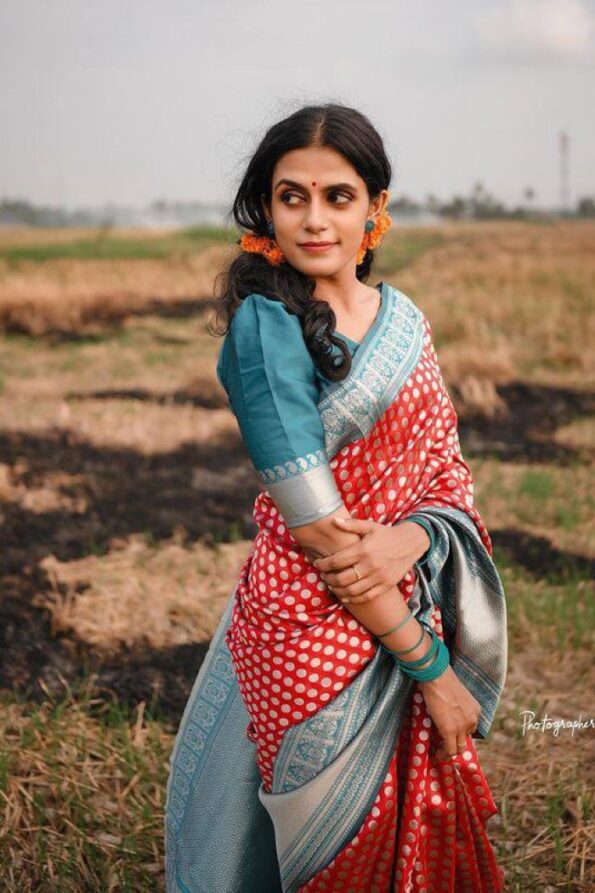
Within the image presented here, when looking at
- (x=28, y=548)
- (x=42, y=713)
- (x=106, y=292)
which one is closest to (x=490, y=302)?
(x=106, y=292)

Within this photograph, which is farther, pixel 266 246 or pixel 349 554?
pixel 266 246

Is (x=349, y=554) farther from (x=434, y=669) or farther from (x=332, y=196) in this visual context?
(x=332, y=196)

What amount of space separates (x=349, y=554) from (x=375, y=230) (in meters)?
0.65

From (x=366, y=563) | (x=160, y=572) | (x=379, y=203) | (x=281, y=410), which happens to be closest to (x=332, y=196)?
(x=379, y=203)

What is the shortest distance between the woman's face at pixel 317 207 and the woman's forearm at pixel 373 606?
0.46m

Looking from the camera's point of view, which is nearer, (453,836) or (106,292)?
(453,836)

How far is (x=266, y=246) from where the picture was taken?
165 centimetres

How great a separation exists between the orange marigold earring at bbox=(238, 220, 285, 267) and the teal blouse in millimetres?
165

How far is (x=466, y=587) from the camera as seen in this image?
1.68 meters

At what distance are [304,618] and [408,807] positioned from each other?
42 centimetres

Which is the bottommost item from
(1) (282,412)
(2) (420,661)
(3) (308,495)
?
(2) (420,661)

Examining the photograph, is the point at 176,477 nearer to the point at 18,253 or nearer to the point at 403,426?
the point at 403,426

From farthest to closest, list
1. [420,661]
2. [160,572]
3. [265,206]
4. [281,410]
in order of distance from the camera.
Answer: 1. [160,572]
2. [265,206]
3. [420,661]
4. [281,410]

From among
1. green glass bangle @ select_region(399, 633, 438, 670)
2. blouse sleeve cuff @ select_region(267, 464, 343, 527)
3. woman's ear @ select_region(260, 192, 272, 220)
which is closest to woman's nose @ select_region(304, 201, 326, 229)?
woman's ear @ select_region(260, 192, 272, 220)
